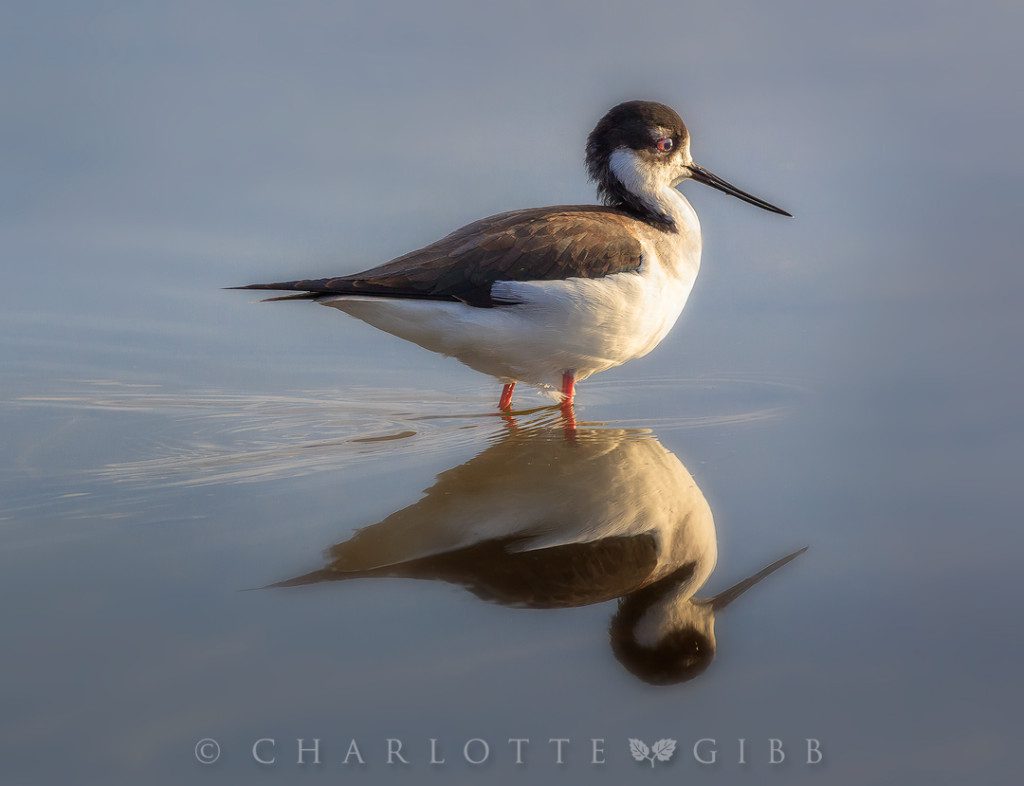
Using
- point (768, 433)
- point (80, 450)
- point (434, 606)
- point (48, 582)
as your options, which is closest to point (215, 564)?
point (48, 582)

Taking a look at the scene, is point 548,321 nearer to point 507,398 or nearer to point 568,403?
point 568,403

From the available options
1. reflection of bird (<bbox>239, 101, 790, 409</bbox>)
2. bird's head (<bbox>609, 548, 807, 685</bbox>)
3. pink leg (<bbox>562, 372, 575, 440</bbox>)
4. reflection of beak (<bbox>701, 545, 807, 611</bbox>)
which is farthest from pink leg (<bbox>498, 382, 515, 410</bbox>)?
bird's head (<bbox>609, 548, 807, 685</bbox>)

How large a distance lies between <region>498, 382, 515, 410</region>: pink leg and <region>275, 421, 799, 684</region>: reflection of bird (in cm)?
133

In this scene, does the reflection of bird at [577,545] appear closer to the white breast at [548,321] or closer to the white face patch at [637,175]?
the white breast at [548,321]

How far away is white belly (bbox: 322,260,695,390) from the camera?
21.9 feet

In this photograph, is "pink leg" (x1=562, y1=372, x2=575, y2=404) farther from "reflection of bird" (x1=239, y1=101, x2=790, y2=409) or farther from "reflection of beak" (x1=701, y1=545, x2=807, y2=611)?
"reflection of beak" (x1=701, y1=545, x2=807, y2=611)

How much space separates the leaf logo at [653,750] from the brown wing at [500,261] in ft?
11.2

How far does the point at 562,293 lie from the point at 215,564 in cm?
262

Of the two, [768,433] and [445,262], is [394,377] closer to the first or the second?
[445,262]

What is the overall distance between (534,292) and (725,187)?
2309 mm

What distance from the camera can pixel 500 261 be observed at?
675 cm

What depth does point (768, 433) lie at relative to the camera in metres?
Answer: 6.80

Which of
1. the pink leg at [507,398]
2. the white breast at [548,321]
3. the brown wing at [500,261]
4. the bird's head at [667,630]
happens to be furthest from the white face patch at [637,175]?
the bird's head at [667,630]

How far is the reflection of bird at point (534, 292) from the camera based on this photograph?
667 centimetres
